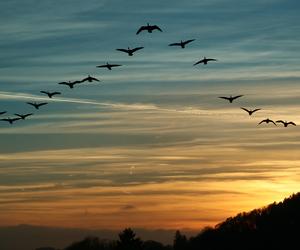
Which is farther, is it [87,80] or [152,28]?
[87,80]

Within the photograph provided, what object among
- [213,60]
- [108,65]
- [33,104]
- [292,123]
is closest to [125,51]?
[108,65]

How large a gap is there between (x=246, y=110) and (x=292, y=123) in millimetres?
7307

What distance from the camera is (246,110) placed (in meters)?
133

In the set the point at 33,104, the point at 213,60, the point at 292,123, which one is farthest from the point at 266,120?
the point at 33,104

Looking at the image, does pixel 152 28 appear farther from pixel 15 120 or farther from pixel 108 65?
pixel 15 120

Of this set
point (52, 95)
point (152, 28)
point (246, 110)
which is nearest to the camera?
point (152, 28)

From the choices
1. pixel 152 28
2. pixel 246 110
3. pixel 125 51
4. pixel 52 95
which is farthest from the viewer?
pixel 246 110

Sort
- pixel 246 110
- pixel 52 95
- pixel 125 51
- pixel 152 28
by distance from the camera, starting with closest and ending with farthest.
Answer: pixel 152 28, pixel 125 51, pixel 52 95, pixel 246 110

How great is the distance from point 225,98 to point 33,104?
27.9m

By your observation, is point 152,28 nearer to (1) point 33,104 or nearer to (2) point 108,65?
(2) point 108,65

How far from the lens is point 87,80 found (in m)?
115

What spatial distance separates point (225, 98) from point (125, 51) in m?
23.6

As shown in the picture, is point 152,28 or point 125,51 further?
point 125,51

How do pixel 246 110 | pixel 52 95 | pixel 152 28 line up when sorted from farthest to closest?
pixel 246 110, pixel 52 95, pixel 152 28
